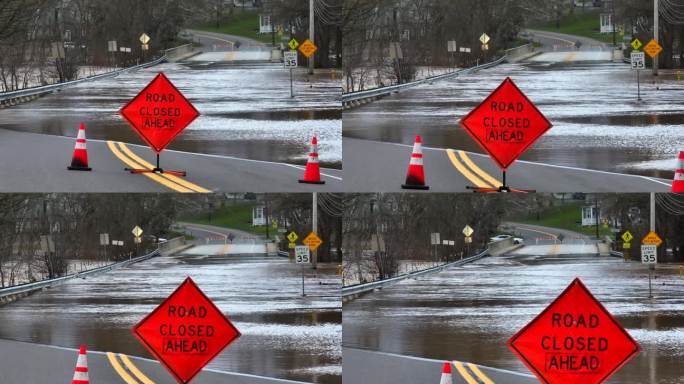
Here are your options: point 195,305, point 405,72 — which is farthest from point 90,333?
point 195,305

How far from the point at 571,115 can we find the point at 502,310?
4.60 metres

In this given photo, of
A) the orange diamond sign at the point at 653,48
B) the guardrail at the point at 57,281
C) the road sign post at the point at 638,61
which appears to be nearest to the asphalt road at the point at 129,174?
the guardrail at the point at 57,281

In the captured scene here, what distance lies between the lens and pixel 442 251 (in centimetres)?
2378

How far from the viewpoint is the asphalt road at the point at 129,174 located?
63.1 ft

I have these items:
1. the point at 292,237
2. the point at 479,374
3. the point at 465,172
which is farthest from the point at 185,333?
the point at 292,237

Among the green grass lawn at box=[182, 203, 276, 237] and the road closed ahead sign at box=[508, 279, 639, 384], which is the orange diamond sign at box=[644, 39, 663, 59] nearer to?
the green grass lawn at box=[182, 203, 276, 237]

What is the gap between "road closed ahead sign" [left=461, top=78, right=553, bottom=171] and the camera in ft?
56.7

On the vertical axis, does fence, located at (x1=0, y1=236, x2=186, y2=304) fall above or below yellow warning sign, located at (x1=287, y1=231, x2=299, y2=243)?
below

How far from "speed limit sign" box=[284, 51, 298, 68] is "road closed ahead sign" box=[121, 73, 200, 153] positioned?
372 inches

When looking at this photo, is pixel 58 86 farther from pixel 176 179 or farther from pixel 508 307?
pixel 508 307

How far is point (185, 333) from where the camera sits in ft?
45.9

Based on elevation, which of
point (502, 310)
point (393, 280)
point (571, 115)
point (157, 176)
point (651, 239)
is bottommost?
point (502, 310)

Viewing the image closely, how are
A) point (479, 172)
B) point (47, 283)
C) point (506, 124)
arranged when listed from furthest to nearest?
1. point (47, 283)
2. point (479, 172)
3. point (506, 124)

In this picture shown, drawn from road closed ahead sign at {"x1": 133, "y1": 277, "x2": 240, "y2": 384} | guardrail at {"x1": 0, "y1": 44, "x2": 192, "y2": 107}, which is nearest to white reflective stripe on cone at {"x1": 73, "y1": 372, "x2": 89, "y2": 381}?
road closed ahead sign at {"x1": 133, "y1": 277, "x2": 240, "y2": 384}
